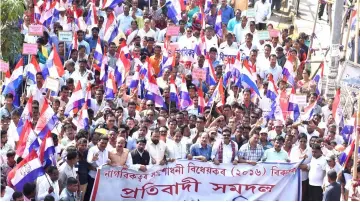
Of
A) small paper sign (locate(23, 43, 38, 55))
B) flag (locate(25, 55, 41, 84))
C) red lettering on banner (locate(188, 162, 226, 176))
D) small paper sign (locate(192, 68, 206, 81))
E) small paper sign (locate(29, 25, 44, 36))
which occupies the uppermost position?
small paper sign (locate(29, 25, 44, 36))

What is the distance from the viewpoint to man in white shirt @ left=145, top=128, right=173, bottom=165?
17.5 metres

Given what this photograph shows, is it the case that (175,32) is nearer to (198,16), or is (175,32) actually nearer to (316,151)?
(198,16)

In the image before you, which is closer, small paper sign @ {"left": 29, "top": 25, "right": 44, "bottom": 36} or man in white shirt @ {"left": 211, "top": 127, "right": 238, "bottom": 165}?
man in white shirt @ {"left": 211, "top": 127, "right": 238, "bottom": 165}

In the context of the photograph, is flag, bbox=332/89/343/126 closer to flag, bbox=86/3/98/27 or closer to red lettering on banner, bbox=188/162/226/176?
red lettering on banner, bbox=188/162/226/176

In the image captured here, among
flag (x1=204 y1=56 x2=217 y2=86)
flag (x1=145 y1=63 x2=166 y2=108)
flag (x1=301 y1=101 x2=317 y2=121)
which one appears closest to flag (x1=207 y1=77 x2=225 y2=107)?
flag (x1=145 y1=63 x2=166 y2=108)

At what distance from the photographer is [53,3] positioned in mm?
24938

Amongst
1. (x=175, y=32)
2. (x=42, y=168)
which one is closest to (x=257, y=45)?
(x=175, y=32)

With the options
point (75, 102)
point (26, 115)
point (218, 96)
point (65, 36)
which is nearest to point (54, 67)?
point (75, 102)

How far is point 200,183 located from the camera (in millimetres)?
17297

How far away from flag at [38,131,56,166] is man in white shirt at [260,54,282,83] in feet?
21.9

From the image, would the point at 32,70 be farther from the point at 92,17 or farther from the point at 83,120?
the point at 92,17

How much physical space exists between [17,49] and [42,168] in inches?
289

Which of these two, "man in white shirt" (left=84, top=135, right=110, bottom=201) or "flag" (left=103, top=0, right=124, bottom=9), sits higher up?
"flag" (left=103, top=0, right=124, bottom=9)

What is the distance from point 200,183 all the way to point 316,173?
179cm
